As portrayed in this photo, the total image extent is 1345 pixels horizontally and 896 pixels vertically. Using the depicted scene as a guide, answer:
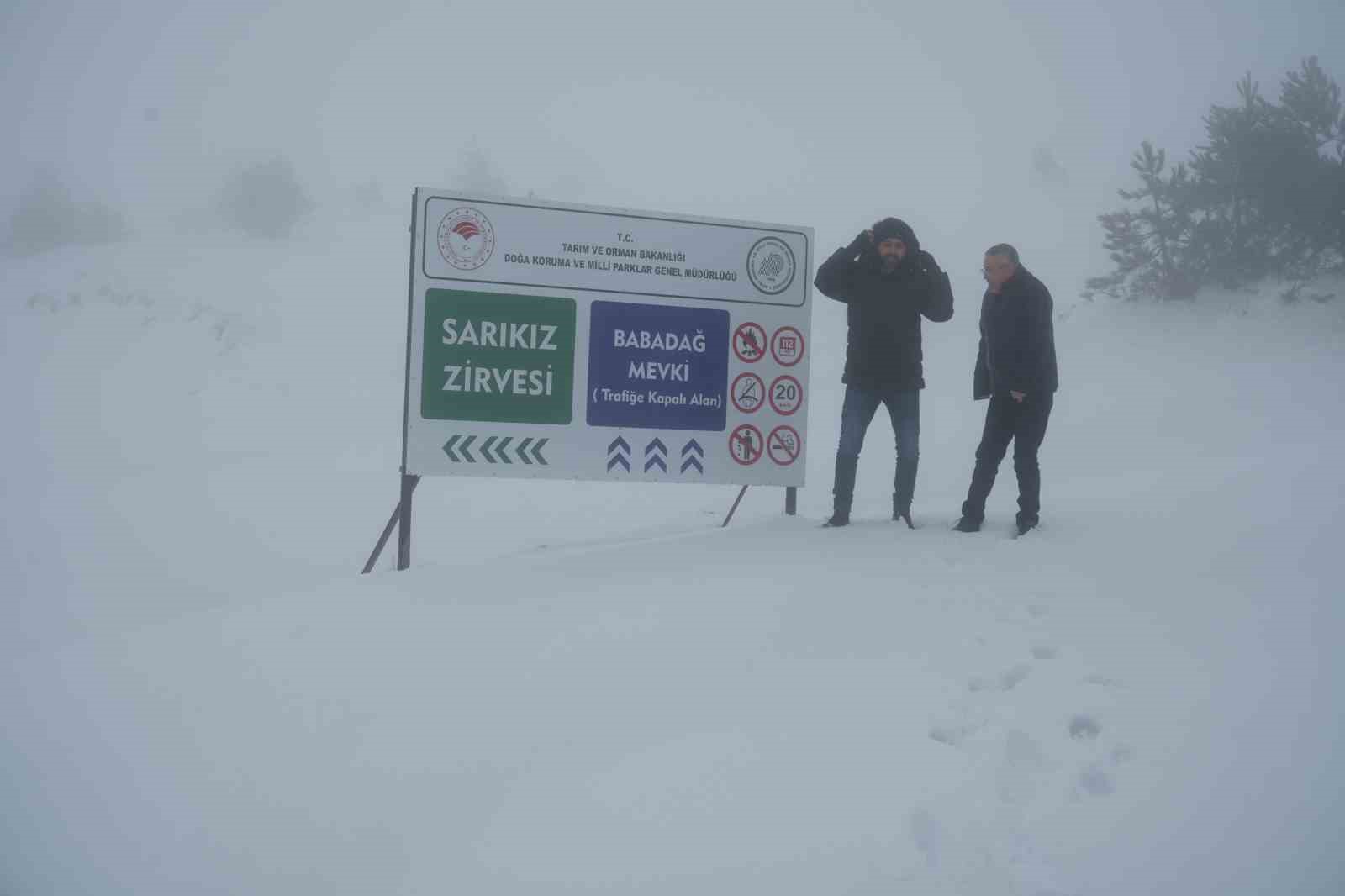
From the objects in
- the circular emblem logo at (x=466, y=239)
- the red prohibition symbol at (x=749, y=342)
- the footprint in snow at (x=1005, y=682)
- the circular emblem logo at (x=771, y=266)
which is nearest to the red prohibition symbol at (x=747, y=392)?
the red prohibition symbol at (x=749, y=342)

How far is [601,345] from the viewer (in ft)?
17.5

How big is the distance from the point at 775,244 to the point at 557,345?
1612 mm

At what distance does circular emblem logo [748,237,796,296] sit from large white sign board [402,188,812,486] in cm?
1

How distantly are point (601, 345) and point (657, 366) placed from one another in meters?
0.38

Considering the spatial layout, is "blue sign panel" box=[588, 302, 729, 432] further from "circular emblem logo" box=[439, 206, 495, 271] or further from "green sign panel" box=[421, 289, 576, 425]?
"circular emblem logo" box=[439, 206, 495, 271]

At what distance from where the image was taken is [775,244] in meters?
5.64

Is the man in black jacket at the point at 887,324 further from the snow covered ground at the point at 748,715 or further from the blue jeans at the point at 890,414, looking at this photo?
the snow covered ground at the point at 748,715

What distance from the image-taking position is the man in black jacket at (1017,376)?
4.85m

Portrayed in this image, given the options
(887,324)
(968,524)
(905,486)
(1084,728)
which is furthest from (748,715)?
(887,324)

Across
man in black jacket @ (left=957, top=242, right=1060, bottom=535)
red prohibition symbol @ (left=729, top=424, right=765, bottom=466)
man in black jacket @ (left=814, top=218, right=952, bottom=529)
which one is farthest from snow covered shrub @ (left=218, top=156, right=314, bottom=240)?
man in black jacket @ (left=957, top=242, right=1060, bottom=535)

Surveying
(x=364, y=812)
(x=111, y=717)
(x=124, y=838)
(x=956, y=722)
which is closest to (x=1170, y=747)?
(x=956, y=722)

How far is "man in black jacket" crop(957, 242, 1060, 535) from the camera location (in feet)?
15.9

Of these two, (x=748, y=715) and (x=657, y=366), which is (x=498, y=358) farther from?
(x=748, y=715)

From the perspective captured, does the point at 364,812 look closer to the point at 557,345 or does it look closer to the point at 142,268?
the point at 557,345
